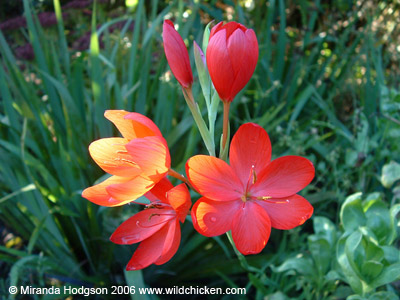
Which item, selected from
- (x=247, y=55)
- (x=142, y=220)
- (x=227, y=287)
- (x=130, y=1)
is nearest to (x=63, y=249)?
(x=227, y=287)

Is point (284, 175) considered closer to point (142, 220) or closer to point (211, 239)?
point (142, 220)

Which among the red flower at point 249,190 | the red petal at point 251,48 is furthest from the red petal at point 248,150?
the red petal at point 251,48

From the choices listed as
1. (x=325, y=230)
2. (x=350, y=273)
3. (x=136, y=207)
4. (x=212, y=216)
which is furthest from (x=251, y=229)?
(x=136, y=207)

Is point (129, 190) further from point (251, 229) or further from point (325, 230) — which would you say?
point (325, 230)

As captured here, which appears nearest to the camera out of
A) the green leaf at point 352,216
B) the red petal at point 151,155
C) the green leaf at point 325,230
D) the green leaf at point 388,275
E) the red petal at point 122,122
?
the red petal at point 151,155

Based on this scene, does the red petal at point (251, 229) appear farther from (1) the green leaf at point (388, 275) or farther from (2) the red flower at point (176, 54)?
(1) the green leaf at point (388, 275)

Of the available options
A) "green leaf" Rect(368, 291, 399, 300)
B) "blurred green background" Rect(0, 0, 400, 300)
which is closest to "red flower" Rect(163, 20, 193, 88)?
"blurred green background" Rect(0, 0, 400, 300)

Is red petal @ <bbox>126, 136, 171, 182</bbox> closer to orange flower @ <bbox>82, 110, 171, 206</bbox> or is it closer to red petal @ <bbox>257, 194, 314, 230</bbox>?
orange flower @ <bbox>82, 110, 171, 206</bbox>
